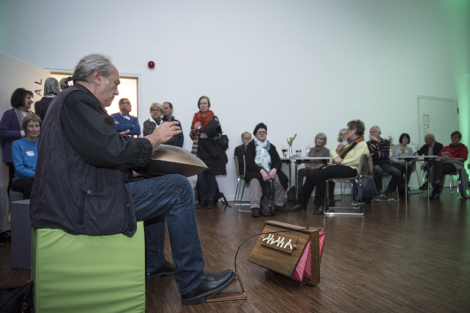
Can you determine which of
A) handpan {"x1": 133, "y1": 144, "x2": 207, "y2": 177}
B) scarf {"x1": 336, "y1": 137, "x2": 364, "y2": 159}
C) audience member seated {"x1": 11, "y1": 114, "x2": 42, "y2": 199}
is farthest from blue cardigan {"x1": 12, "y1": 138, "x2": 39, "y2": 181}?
scarf {"x1": 336, "y1": 137, "x2": 364, "y2": 159}

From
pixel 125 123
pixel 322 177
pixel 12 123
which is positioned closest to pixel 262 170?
pixel 322 177

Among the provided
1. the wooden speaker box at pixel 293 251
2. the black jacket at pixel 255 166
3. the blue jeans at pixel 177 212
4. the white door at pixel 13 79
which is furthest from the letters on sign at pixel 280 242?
the white door at pixel 13 79

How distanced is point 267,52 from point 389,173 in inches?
120

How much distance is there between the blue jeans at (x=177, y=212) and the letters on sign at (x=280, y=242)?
50 centimetres

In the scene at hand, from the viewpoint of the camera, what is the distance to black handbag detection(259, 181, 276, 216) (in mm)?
4160

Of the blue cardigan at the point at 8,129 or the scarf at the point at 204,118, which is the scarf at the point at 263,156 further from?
the blue cardigan at the point at 8,129

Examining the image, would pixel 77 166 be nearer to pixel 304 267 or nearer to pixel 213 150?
pixel 304 267

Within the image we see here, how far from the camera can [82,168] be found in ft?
4.09

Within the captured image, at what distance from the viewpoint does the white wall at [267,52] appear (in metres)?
4.99

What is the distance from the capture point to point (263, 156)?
4.54 meters

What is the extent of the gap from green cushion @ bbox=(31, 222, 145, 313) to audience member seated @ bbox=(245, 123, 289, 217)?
9.64ft

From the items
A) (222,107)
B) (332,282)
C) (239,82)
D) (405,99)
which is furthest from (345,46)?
(332,282)

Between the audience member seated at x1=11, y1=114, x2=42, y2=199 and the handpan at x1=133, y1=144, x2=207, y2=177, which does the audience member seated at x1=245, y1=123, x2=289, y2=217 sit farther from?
the handpan at x1=133, y1=144, x2=207, y2=177

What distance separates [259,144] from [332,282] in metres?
2.89
